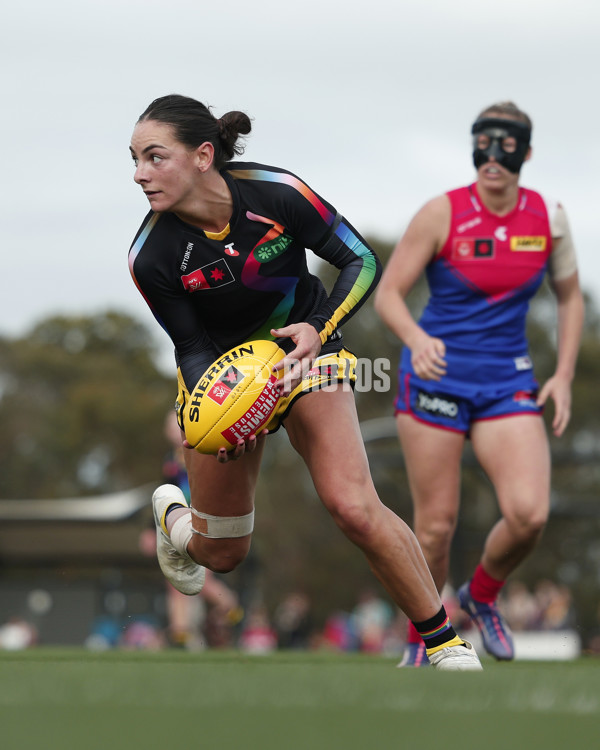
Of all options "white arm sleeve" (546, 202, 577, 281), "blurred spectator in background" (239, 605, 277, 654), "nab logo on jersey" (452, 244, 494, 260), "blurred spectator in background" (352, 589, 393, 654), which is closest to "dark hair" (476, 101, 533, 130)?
"white arm sleeve" (546, 202, 577, 281)

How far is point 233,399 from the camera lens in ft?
16.8


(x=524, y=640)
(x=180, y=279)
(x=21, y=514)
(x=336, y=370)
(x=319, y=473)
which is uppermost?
(x=180, y=279)

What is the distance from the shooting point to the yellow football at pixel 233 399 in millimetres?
5109

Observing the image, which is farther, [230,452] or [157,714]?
[230,452]

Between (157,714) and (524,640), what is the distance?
15.0 meters

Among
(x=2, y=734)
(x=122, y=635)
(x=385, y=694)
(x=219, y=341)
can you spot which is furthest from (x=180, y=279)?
(x=122, y=635)

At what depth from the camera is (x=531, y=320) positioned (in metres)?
44.5

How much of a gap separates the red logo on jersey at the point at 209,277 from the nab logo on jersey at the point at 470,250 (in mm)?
1806

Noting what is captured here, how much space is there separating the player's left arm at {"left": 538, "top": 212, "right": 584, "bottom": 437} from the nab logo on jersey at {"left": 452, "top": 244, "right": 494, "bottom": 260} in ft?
1.36

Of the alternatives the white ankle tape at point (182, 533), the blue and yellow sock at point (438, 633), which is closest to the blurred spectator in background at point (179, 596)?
the white ankle tape at point (182, 533)

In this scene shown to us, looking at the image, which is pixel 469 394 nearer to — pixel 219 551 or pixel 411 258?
pixel 411 258

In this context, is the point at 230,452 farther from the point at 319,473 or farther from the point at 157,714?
the point at 157,714

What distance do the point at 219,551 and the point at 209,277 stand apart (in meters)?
1.43

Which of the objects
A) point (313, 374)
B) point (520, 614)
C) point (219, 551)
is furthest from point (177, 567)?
point (520, 614)
